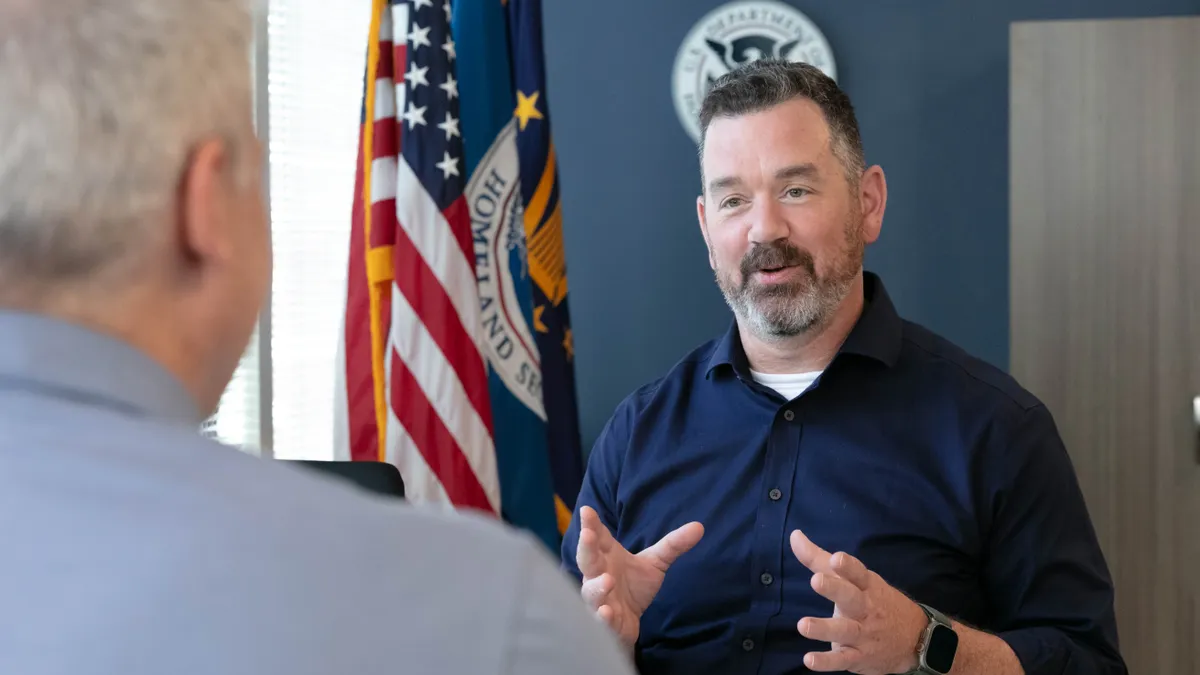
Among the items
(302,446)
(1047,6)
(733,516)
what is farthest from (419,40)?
(1047,6)

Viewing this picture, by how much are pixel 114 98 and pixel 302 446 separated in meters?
2.33

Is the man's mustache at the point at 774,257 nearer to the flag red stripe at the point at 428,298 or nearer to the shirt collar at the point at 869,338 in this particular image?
the shirt collar at the point at 869,338

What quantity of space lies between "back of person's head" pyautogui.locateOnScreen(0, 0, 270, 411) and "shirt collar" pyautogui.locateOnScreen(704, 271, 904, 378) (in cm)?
131

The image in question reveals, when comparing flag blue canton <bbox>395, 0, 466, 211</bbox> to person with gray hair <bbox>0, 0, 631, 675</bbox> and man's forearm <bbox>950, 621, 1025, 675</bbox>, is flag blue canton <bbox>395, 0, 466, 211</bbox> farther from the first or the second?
person with gray hair <bbox>0, 0, 631, 675</bbox>

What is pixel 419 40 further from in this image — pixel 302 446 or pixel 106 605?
pixel 106 605

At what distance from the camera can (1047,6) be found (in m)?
3.26

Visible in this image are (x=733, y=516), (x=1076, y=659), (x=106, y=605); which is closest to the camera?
(x=106, y=605)

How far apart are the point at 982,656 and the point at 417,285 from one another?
4.98ft

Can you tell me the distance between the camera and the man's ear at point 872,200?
6.50 ft

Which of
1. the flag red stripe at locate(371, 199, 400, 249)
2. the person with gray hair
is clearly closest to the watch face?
the person with gray hair

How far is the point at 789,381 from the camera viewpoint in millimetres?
1902

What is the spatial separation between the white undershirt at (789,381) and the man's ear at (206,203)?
1340 mm

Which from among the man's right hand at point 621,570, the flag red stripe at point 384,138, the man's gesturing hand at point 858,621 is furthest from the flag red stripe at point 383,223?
the man's gesturing hand at point 858,621

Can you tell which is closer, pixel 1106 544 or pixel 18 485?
pixel 18 485
